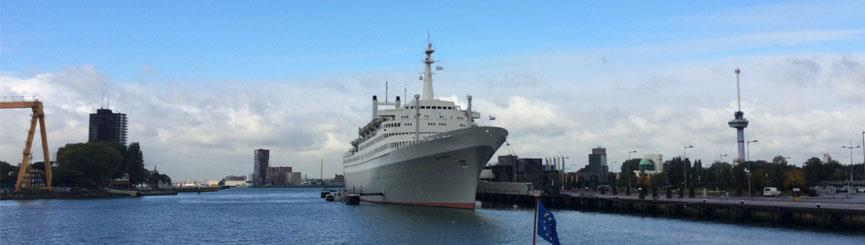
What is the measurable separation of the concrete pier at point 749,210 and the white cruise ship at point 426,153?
16.5m

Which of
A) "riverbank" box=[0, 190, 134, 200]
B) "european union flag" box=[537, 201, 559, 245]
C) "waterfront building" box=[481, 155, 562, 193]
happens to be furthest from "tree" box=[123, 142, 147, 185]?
"european union flag" box=[537, 201, 559, 245]

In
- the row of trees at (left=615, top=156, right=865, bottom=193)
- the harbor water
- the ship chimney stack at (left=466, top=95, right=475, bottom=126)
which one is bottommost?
the harbor water

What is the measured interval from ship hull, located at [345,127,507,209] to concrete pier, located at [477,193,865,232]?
17.3m

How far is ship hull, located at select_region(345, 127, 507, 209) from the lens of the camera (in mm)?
60938

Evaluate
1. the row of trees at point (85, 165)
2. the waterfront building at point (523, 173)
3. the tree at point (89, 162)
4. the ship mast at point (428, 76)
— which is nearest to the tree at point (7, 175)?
the row of trees at point (85, 165)

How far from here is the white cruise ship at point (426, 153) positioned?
203ft

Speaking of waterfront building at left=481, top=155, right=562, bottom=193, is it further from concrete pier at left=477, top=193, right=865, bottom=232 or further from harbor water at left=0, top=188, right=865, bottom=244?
harbor water at left=0, top=188, right=865, bottom=244

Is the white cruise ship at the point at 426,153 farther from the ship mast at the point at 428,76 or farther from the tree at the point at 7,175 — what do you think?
the tree at the point at 7,175

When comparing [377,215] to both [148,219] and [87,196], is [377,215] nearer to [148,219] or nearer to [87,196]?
[148,219]

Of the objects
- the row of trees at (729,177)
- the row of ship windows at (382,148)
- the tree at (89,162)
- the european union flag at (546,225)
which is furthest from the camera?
the tree at (89,162)

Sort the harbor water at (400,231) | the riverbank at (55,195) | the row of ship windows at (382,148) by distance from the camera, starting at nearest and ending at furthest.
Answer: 1. the harbor water at (400,231)
2. the row of ship windows at (382,148)
3. the riverbank at (55,195)

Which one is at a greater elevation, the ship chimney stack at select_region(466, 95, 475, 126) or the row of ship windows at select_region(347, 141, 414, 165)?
the ship chimney stack at select_region(466, 95, 475, 126)

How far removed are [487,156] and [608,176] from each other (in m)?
129

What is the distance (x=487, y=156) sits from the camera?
208ft
